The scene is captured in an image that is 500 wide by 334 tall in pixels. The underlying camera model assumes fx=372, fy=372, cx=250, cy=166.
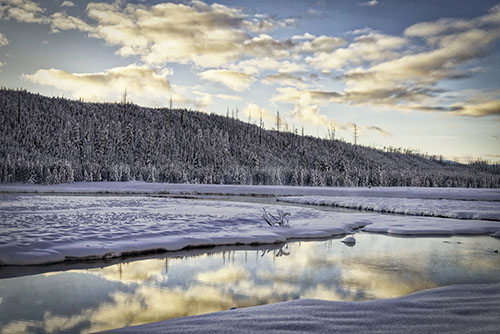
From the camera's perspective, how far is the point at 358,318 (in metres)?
6.04

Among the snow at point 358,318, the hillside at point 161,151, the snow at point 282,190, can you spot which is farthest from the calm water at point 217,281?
the hillside at point 161,151

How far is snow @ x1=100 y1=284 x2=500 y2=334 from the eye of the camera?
5.33 m

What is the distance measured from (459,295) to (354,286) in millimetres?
2683

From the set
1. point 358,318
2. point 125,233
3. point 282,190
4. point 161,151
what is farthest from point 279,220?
point 161,151

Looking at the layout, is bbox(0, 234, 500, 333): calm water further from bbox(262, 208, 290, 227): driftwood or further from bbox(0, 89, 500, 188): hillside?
bbox(0, 89, 500, 188): hillside

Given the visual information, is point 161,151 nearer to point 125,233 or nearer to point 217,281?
point 125,233

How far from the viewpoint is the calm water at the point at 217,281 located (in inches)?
290

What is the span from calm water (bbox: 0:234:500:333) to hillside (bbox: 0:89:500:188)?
65.0 metres

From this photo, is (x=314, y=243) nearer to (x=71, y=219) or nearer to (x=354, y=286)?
(x=354, y=286)

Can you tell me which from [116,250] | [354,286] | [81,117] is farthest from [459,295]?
[81,117]

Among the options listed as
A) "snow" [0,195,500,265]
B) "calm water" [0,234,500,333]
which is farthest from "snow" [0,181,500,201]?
"calm water" [0,234,500,333]

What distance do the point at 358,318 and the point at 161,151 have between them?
6093 inches

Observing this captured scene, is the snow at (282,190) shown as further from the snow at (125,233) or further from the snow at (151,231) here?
the snow at (125,233)

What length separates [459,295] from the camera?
294 inches
